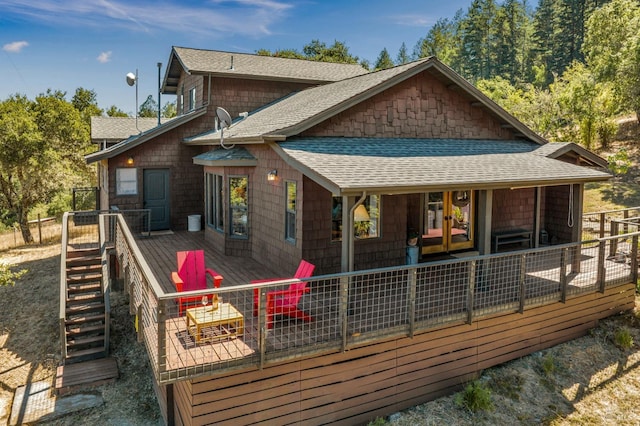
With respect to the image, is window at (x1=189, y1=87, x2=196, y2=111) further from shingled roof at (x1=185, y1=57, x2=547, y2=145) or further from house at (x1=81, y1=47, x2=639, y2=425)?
shingled roof at (x1=185, y1=57, x2=547, y2=145)

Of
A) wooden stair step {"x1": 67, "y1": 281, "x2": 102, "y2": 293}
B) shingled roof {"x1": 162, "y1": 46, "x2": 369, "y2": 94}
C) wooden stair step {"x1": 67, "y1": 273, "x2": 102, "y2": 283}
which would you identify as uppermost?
shingled roof {"x1": 162, "y1": 46, "x2": 369, "y2": 94}

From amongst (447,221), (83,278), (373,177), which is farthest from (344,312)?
(83,278)

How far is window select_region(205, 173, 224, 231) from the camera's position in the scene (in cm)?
1250

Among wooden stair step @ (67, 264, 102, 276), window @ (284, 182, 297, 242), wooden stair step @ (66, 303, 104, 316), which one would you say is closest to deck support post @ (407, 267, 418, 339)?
window @ (284, 182, 297, 242)

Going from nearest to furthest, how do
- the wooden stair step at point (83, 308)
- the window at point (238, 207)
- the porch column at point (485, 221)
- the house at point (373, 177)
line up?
the house at point (373, 177)
the porch column at point (485, 221)
the wooden stair step at point (83, 308)
the window at point (238, 207)

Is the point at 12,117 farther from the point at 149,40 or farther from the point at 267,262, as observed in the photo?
the point at 149,40

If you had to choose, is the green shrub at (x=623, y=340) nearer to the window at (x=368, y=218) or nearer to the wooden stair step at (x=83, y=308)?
the window at (x=368, y=218)

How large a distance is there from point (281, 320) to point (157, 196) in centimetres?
1005

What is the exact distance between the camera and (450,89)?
37.3ft

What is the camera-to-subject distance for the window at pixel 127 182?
14.6 metres

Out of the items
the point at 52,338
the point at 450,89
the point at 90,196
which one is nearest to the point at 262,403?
the point at 52,338

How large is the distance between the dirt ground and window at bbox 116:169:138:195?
15.5 feet

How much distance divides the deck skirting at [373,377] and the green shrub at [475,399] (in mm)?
319

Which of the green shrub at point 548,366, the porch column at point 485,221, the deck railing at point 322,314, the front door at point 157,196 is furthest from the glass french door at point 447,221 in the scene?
the front door at point 157,196
